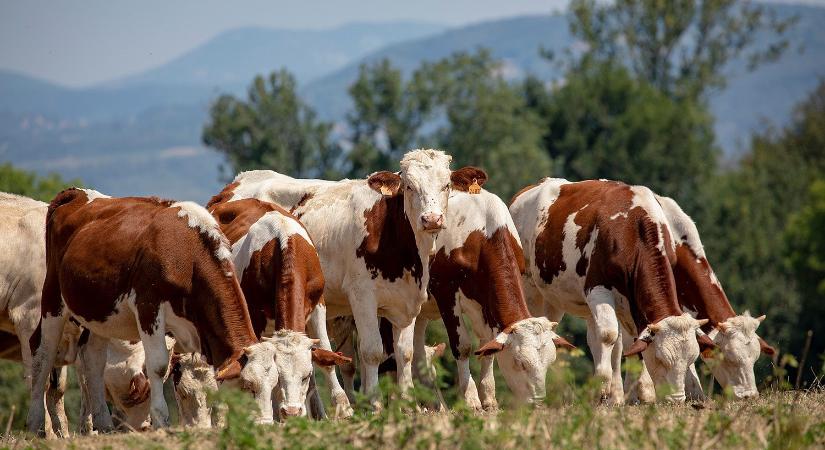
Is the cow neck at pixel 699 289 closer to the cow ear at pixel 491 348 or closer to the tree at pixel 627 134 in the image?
the cow ear at pixel 491 348

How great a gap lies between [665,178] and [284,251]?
6599 cm

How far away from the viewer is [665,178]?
257 ft

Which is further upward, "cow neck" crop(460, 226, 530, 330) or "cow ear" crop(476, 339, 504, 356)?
"cow neck" crop(460, 226, 530, 330)

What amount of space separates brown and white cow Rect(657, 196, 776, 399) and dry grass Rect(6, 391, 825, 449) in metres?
4.20

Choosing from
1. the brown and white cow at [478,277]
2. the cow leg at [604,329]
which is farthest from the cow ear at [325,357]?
the cow leg at [604,329]

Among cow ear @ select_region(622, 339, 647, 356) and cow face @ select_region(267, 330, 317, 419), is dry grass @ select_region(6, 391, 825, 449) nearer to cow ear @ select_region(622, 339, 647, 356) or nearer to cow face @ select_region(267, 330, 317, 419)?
cow face @ select_region(267, 330, 317, 419)

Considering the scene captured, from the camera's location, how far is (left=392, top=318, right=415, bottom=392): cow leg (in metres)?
16.0

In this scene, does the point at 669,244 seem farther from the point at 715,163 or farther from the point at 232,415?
the point at 715,163

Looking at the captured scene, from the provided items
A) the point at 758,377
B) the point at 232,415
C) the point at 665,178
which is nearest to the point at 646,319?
the point at 758,377

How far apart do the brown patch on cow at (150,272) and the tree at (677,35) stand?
73.0 m

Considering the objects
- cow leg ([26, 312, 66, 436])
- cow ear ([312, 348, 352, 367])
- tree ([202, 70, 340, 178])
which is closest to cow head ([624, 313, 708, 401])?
cow ear ([312, 348, 352, 367])

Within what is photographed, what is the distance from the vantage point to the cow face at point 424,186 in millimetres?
15234

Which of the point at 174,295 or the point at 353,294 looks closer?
the point at 174,295

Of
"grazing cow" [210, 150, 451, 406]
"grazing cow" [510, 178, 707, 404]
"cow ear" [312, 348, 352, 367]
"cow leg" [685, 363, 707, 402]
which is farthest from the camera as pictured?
"cow leg" [685, 363, 707, 402]
